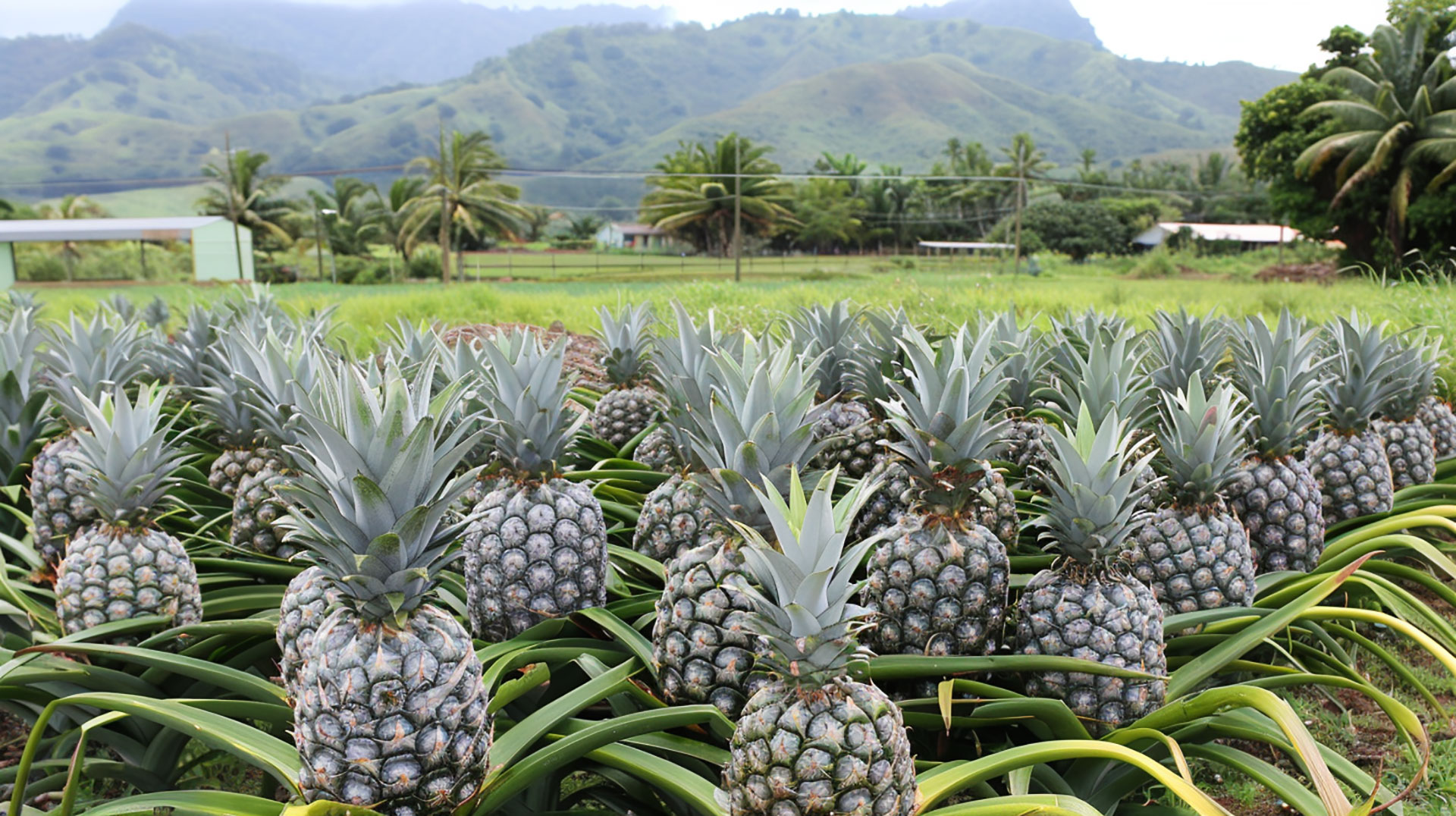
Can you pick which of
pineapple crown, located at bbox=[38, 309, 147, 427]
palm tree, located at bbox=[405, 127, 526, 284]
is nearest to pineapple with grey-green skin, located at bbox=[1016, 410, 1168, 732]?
pineapple crown, located at bbox=[38, 309, 147, 427]

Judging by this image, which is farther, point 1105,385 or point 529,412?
point 1105,385

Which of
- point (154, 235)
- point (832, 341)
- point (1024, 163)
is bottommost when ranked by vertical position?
point (832, 341)

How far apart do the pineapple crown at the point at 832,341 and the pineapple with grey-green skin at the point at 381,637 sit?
2.43 meters

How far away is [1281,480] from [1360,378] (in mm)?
1268

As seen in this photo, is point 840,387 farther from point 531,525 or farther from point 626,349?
point 531,525

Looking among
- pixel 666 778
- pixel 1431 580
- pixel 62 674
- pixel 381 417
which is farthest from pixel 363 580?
pixel 1431 580

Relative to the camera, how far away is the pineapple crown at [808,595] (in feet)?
5.92

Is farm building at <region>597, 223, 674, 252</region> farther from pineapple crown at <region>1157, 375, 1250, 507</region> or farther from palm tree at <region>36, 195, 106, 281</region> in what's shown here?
pineapple crown at <region>1157, 375, 1250, 507</region>

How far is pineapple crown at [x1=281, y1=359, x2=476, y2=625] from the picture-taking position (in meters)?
1.89

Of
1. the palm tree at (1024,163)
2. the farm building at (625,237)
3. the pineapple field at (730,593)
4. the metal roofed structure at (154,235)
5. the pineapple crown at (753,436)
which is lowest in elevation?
the pineapple field at (730,593)

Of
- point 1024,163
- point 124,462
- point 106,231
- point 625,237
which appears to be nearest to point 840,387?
point 124,462

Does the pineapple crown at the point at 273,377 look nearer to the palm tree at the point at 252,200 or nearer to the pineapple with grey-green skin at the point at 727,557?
the pineapple with grey-green skin at the point at 727,557

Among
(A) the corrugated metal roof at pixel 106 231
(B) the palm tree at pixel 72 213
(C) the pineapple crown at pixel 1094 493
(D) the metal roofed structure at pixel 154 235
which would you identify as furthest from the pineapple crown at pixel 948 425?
(B) the palm tree at pixel 72 213

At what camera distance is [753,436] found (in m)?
2.43
